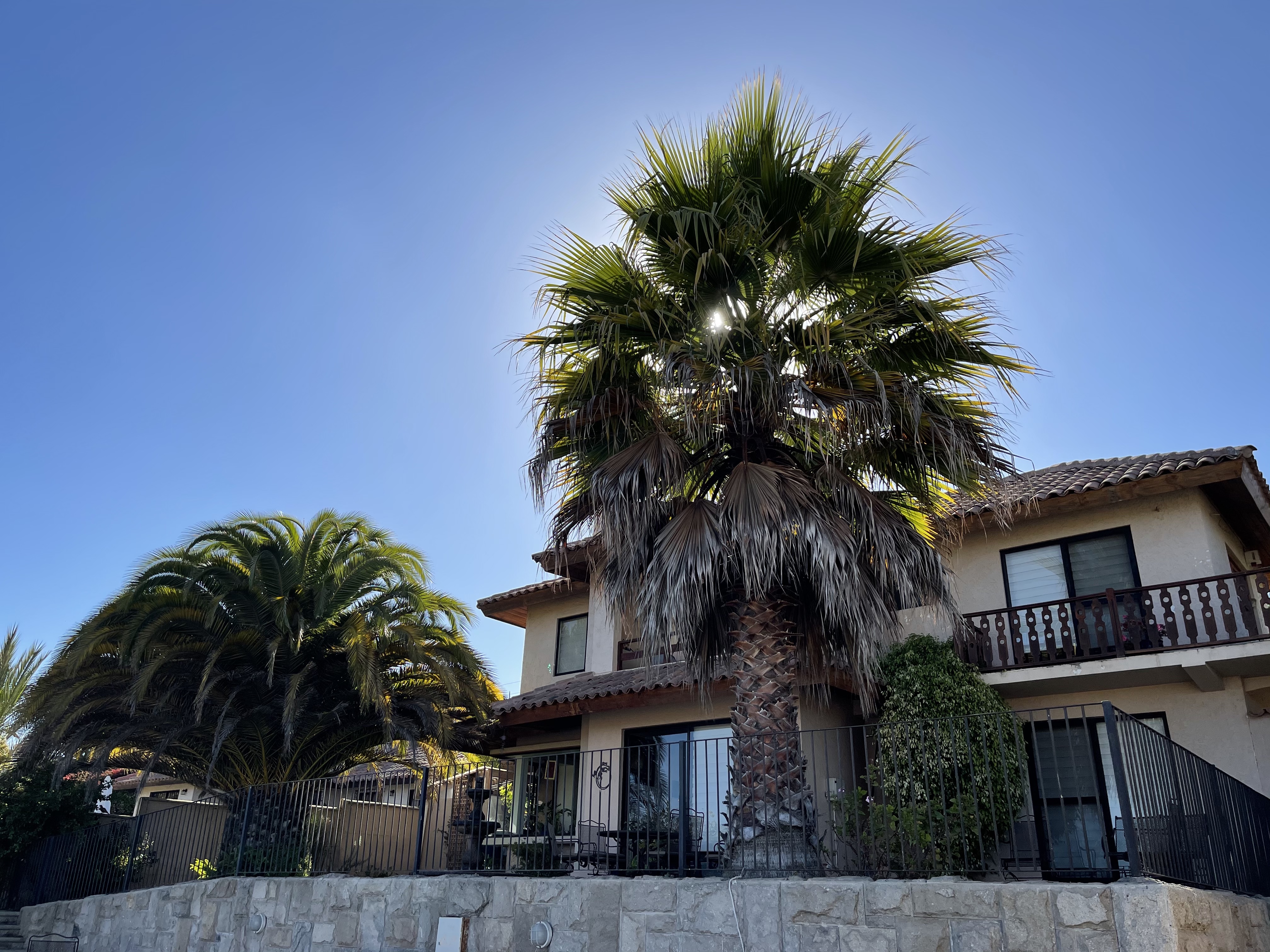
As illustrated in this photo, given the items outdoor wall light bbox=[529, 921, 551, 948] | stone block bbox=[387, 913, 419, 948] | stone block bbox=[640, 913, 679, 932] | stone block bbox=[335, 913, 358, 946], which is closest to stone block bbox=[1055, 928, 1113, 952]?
stone block bbox=[640, 913, 679, 932]

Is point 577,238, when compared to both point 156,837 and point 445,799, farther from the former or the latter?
point 156,837

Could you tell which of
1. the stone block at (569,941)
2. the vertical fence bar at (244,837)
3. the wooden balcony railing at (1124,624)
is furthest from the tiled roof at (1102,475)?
the vertical fence bar at (244,837)

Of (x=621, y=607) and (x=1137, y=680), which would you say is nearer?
(x=621, y=607)

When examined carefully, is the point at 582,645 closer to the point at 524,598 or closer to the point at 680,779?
the point at 524,598

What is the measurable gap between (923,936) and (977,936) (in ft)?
1.31

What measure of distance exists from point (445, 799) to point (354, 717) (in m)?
5.14

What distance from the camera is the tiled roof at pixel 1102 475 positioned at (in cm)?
1359

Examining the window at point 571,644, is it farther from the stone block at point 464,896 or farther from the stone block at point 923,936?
the stone block at point 923,936

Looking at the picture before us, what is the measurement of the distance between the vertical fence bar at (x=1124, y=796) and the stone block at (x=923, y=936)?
133 centimetres

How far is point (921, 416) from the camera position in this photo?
960cm

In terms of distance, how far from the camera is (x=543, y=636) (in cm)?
2091

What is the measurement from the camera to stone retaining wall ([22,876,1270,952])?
21.7 ft

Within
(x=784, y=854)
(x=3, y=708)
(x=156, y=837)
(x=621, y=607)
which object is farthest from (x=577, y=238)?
(x=3, y=708)

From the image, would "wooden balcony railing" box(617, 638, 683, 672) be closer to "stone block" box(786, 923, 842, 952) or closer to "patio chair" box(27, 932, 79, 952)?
"patio chair" box(27, 932, 79, 952)
